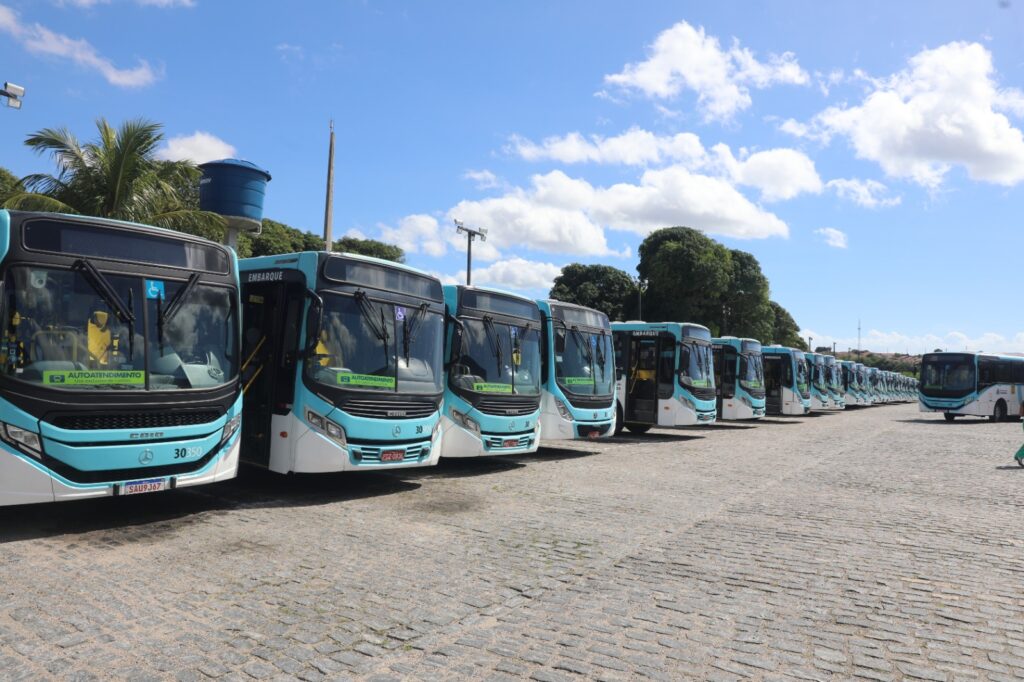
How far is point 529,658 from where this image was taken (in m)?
4.45

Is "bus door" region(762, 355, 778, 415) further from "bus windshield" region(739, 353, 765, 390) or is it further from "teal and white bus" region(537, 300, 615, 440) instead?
"teal and white bus" region(537, 300, 615, 440)

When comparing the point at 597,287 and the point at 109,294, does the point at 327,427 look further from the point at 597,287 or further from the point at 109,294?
the point at 597,287

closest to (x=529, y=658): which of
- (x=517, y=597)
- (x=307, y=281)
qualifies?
(x=517, y=597)

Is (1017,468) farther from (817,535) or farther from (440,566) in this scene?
(440,566)

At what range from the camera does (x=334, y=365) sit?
30.0ft

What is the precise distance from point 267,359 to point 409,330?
1.85 metres

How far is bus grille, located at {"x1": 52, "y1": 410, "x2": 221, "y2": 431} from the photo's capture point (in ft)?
22.5

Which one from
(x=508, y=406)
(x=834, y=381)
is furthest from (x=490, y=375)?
(x=834, y=381)

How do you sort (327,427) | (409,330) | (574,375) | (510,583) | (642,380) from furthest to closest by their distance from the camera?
(642,380), (574,375), (409,330), (327,427), (510,583)

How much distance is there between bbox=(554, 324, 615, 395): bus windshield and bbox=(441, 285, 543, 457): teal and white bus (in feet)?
4.64

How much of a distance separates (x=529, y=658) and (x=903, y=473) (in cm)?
1159

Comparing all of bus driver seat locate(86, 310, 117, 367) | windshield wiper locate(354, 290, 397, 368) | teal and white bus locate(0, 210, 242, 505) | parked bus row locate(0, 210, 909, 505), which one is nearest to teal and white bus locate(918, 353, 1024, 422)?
parked bus row locate(0, 210, 909, 505)

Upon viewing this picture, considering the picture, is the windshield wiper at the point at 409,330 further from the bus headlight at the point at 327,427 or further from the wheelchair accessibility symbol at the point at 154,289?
the wheelchair accessibility symbol at the point at 154,289

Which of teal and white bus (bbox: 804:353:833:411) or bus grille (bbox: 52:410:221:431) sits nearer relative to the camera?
bus grille (bbox: 52:410:221:431)
